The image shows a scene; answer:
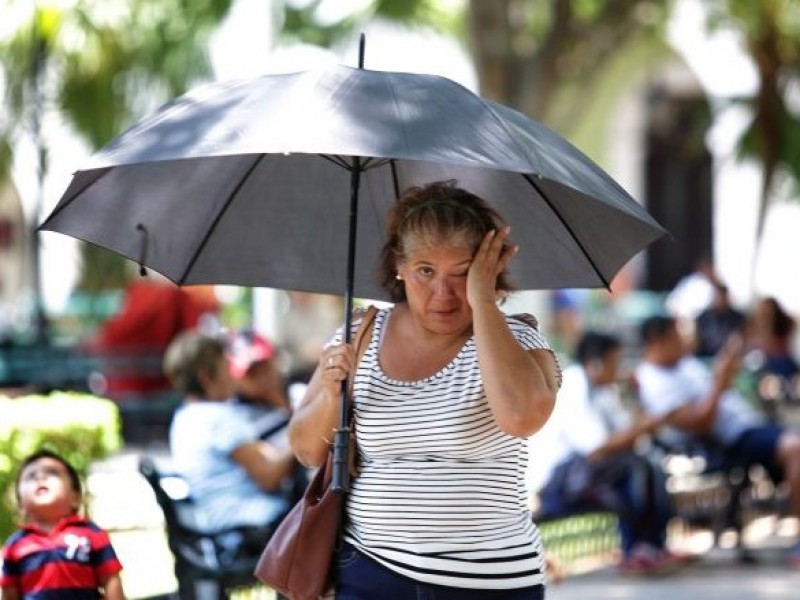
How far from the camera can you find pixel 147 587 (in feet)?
28.7

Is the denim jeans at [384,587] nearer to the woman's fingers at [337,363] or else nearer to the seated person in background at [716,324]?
the woman's fingers at [337,363]

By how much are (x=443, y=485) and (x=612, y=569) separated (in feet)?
19.0

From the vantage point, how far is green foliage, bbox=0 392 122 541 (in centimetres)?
667

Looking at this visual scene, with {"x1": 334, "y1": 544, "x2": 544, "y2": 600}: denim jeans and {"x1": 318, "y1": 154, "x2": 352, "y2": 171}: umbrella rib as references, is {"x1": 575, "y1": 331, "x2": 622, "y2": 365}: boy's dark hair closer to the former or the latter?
{"x1": 318, "y1": 154, "x2": 352, "y2": 171}: umbrella rib

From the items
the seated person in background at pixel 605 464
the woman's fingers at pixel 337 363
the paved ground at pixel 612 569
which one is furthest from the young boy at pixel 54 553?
the seated person in background at pixel 605 464

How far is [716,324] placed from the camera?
629 inches

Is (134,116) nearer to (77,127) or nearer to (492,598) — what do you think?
(77,127)

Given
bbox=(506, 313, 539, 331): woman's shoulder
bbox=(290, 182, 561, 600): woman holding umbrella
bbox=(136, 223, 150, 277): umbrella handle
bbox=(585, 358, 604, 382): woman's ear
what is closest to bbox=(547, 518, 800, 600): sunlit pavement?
bbox=(585, 358, 604, 382): woman's ear

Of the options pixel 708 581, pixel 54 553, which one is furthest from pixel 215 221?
pixel 708 581

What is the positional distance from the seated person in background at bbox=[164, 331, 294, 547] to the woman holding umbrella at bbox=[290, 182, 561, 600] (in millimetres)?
2749

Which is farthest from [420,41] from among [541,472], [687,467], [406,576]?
[406,576]

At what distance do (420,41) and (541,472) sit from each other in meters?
6.72

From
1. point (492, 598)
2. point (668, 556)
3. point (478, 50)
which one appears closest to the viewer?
point (492, 598)

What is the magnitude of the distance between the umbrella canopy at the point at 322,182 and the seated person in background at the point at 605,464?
4211 millimetres
